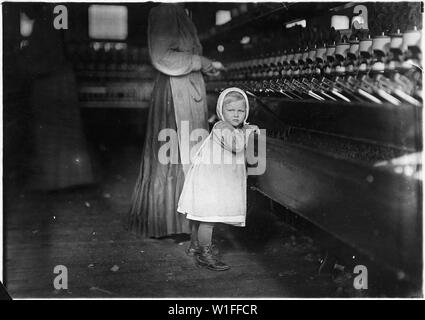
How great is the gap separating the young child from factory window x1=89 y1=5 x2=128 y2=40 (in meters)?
0.66

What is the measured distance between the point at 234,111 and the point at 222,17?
0.51 metres

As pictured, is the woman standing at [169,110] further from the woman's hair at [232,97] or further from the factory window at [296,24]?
the factory window at [296,24]

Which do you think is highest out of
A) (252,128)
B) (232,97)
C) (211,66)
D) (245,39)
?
(245,39)

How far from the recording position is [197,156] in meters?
3.64

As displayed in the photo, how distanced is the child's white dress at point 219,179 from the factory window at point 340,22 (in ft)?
2.43

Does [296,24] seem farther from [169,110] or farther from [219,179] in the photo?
[219,179]

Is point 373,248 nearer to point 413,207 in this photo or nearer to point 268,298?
point 413,207

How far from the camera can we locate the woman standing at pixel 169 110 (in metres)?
3.62

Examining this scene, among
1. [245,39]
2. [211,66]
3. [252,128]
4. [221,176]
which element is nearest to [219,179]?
[221,176]

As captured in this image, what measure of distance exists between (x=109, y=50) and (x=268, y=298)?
62.4 inches

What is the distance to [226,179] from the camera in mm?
3611

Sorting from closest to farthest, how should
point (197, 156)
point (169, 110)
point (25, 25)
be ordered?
point (25, 25)
point (197, 156)
point (169, 110)
